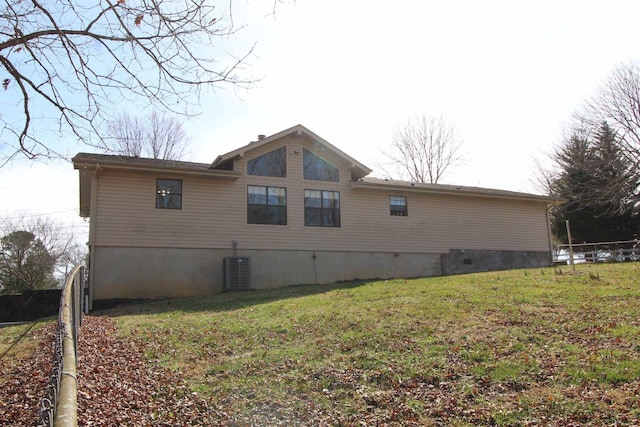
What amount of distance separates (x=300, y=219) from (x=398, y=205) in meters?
4.59

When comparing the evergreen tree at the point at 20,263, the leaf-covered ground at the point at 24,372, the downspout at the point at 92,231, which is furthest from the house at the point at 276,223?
the evergreen tree at the point at 20,263

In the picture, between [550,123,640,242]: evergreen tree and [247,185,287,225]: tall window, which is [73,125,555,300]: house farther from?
[550,123,640,242]: evergreen tree

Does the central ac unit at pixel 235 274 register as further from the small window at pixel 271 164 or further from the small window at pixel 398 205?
the small window at pixel 398 205

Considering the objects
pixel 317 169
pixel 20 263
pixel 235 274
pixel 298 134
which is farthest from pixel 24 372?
pixel 20 263

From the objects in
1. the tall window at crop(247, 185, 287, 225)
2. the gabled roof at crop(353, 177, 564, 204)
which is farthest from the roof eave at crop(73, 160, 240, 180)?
the gabled roof at crop(353, 177, 564, 204)

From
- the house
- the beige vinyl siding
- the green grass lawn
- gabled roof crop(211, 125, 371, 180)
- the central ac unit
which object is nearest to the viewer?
Answer: the green grass lawn

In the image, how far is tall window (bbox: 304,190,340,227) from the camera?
18.2 m

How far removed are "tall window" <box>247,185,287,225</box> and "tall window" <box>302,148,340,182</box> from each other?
1307 mm

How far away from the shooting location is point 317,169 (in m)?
18.6

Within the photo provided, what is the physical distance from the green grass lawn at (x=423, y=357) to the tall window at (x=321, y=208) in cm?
767

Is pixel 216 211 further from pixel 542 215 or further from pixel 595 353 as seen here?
pixel 542 215

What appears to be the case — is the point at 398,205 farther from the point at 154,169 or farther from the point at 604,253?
the point at 604,253

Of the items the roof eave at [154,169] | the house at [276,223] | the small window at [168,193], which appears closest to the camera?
the roof eave at [154,169]

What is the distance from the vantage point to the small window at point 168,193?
15906 millimetres
